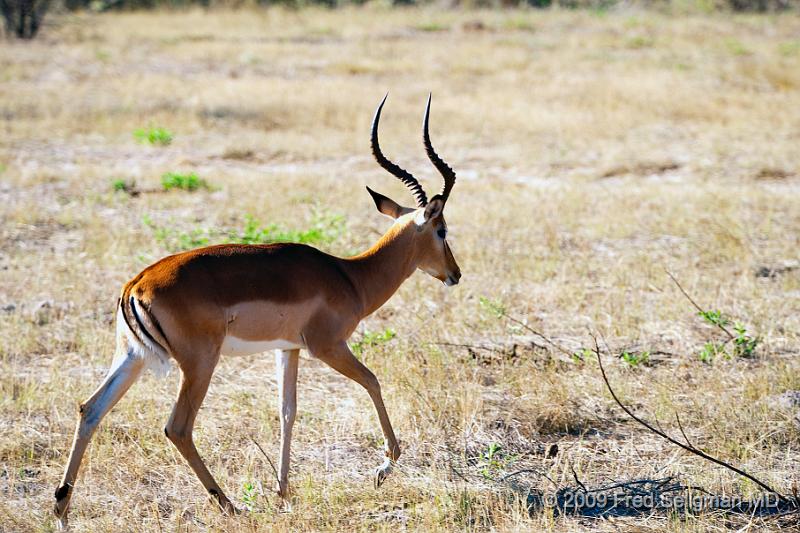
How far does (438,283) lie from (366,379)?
3.32 meters

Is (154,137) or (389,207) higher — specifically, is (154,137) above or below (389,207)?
below

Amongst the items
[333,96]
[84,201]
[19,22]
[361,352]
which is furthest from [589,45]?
[361,352]

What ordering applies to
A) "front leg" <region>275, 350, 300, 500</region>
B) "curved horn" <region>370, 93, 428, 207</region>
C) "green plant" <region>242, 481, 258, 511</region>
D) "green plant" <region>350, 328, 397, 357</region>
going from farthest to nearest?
"green plant" <region>350, 328, 397, 357</region> < "curved horn" <region>370, 93, 428, 207</region> < "front leg" <region>275, 350, 300, 500</region> < "green plant" <region>242, 481, 258, 511</region>

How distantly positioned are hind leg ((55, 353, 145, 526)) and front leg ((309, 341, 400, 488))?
86cm

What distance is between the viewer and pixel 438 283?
26.9 ft

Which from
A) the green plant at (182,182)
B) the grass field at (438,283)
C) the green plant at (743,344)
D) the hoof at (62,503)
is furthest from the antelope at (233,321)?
the green plant at (182,182)

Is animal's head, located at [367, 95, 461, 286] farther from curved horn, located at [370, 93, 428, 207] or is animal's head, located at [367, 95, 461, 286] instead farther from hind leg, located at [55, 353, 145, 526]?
hind leg, located at [55, 353, 145, 526]

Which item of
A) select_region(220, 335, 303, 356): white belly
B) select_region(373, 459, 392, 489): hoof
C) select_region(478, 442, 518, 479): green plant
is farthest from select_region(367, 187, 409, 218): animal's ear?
select_region(373, 459, 392, 489): hoof

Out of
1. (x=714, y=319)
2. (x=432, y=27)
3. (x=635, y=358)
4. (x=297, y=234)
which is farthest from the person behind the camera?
(x=432, y=27)

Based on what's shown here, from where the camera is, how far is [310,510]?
15.0 feet

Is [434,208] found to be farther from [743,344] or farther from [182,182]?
[182,182]

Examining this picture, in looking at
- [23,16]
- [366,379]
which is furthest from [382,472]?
[23,16]

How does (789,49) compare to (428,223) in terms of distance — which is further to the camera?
(789,49)

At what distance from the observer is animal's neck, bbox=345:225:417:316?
5316mm
